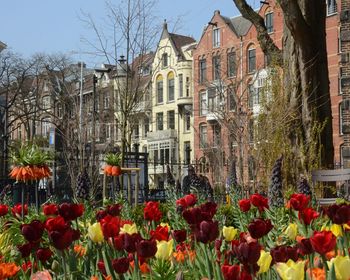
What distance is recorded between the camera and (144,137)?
59531mm

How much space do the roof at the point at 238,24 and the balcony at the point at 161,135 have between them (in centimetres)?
1028

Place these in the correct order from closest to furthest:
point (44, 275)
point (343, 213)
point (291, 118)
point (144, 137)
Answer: point (44, 275) → point (343, 213) → point (291, 118) → point (144, 137)

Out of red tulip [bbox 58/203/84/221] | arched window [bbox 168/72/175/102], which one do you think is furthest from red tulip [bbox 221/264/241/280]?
arched window [bbox 168/72/175/102]

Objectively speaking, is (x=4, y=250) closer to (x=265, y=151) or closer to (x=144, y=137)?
(x=265, y=151)

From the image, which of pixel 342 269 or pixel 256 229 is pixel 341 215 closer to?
pixel 256 229

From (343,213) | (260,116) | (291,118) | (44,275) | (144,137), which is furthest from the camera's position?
(144,137)

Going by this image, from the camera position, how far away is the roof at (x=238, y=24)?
4852cm

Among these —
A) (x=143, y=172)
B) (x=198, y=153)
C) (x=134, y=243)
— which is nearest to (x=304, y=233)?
(x=134, y=243)

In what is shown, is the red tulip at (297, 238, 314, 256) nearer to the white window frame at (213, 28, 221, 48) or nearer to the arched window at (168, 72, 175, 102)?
the white window frame at (213, 28, 221, 48)

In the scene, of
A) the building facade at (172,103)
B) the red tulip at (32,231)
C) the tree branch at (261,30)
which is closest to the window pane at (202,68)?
the building facade at (172,103)

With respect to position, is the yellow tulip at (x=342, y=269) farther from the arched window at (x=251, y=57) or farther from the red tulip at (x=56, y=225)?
the arched window at (x=251, y=57)

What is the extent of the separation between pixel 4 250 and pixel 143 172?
12844 millimetres

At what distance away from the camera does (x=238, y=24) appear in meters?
49.9

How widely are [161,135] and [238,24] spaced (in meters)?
11.8
